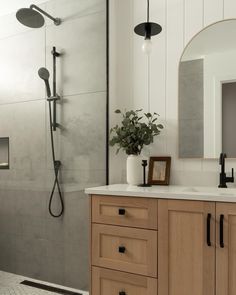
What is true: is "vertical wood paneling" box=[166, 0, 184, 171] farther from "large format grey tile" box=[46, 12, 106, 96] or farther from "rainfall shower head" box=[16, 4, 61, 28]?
"rainfall shower head" box=[16, 4, 61, 28]

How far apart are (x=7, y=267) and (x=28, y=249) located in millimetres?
324

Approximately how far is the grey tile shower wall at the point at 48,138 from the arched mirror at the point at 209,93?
0.62 metres

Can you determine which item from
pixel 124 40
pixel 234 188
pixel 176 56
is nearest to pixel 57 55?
pixel 124 40

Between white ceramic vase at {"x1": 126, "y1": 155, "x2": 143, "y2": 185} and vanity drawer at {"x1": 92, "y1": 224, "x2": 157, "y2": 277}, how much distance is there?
422 mm

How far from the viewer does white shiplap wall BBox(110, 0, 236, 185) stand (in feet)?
6.79

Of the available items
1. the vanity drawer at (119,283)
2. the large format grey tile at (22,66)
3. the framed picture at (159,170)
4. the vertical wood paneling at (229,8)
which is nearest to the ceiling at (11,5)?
the large format grey tile at (22,66)

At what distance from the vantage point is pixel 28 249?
2.56m

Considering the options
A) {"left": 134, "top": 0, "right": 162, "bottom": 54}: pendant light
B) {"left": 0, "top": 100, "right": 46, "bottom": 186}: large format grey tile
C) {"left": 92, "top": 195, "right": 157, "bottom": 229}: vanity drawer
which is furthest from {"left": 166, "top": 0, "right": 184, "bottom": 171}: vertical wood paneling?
{"left": 0, "top": 100, "right": 46, "bottom": 186}: large format grey tile

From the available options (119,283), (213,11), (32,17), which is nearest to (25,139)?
(32,17)

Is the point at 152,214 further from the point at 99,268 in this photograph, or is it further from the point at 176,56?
the point at 176,56

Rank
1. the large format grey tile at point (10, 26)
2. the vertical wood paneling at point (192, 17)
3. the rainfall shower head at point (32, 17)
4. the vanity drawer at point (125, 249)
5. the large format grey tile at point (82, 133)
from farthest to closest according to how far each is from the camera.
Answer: the large format grey tile at point (10, 26), the rainfall shower head at point (32, 17), the large format grey tile at point (82, 133), the vertical wood paneling at point (192, 17), the vanity drawer at point (125, 249)

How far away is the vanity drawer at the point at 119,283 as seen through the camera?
1687 mm

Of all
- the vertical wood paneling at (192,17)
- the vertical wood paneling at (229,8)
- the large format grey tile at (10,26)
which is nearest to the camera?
the vertical wood paneling at (229,8)

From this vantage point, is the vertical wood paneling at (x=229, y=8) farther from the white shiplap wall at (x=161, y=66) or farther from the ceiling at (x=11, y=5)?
the ceiling at (x=11, y=5)
